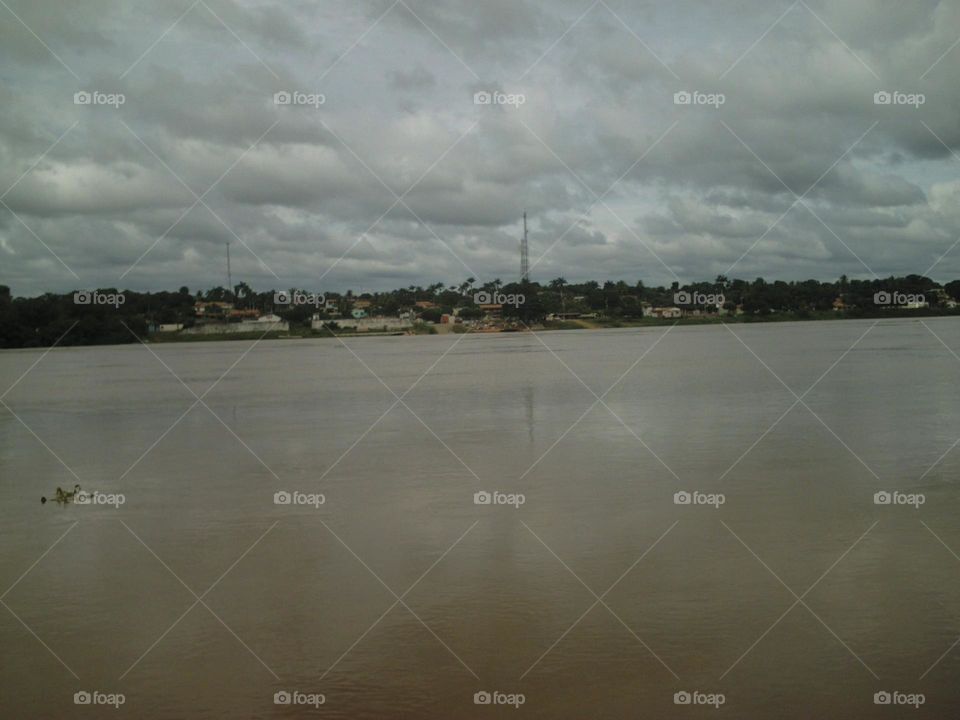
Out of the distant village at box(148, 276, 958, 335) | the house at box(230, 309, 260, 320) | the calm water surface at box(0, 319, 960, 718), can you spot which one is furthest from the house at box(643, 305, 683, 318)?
the calm water surface at box(0, 319, 960, 718)

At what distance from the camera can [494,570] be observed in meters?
10.0

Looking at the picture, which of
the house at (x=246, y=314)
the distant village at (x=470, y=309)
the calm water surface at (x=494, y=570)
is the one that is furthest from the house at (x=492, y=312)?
the calm water surface at (x=494, y=570)

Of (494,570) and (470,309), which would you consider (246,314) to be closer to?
(470,309)

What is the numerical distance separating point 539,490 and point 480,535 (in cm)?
275

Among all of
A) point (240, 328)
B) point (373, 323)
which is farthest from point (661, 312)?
point (240, 328)

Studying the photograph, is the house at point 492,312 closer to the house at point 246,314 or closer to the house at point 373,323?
the house at point 373,323

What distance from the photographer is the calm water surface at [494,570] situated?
742 cm

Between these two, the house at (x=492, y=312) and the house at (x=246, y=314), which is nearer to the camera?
the house at (x=246, y=314)

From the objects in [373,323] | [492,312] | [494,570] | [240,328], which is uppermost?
[492,312]

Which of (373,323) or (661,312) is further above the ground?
(661,312)

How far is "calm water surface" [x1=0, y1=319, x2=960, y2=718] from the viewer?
→ 7422 mm

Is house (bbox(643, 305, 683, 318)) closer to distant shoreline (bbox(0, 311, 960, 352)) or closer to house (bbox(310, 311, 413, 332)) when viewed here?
distant shoreline (bbox(0, 311, 960, 352))

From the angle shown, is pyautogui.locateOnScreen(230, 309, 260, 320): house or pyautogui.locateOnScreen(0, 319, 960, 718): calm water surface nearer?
pyautogui.locateOnScreen(0, 319, 960, 718): calm water surface

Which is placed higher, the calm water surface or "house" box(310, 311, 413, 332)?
"house" box(310, 311, 413, 332)
